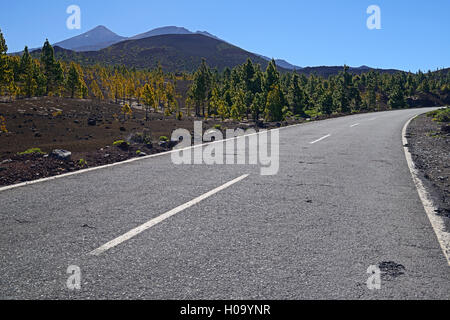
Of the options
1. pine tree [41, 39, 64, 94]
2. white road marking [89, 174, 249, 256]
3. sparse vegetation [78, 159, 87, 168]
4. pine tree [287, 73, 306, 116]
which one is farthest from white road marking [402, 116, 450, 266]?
pine tree [41, 39, 64, 94]

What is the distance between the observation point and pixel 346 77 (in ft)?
278

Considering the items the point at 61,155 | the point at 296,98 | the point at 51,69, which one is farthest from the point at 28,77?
the point at 61,155

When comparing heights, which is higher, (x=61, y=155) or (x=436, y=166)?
(x=61, y=155)

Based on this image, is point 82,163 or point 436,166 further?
point 436,166

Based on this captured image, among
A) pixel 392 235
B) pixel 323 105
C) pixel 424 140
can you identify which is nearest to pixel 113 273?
pixel 392 235

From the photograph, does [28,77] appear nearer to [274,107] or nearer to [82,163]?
[274,107]

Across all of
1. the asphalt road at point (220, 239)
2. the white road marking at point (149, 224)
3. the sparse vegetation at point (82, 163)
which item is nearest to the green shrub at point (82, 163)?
the sparse vegetation at point (82, 163)

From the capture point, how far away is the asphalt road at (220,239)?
2617 millimetres

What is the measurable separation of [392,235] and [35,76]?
8384cm

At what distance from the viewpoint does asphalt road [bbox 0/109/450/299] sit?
103 inches

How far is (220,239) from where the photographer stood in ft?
11.5

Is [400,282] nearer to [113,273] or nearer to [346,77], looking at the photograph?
[113,273]

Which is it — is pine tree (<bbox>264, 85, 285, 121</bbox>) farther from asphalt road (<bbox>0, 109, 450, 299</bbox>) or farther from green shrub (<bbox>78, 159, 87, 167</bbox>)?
asphalt road (<bbox>0, 109, 450, 299</bbox>)

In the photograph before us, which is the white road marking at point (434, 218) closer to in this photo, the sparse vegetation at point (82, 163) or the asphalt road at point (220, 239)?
the asphalt road at point (220, 239)
